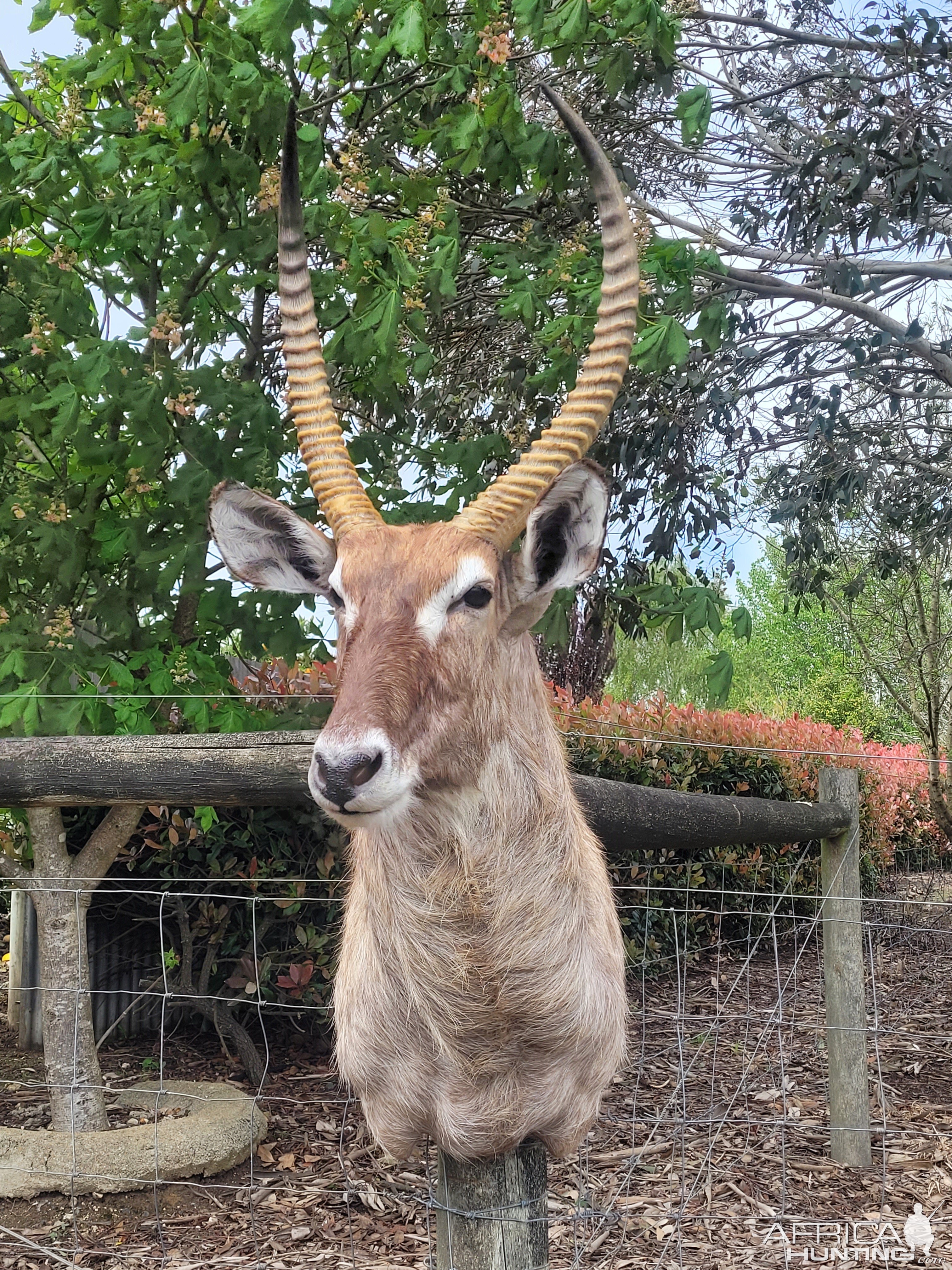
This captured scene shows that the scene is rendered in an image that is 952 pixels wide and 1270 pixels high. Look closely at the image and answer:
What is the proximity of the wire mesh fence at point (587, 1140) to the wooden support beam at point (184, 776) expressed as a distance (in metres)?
0.30

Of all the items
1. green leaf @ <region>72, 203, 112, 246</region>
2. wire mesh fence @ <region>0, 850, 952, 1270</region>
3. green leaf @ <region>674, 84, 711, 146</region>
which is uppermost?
green leaf @ <region>674, 84, 711, 146</region>

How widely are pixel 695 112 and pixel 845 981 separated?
3.30 meters

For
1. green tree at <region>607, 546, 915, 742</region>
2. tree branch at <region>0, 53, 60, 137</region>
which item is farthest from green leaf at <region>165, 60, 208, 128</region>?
green tree at <region>607, 546, 915, 742</region>


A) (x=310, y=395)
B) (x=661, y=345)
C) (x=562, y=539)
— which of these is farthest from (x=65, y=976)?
(x=661, y=345)

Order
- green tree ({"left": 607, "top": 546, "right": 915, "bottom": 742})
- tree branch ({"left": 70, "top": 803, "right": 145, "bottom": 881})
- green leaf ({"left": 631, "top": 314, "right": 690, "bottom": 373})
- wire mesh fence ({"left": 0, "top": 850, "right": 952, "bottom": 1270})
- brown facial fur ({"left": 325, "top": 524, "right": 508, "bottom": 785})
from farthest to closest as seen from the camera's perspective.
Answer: green tree ({"left": 607, "top": 546, "right": 915, "bottom": 742}) < tree branch ({"left": 70, "top": 803, "right": 145, "bottom": 881}) < wire mesh fence ({"left": 0, "top": 850, "right": 952, "bottom": 1270}) < green leaf ({"left": 631, "top": 314, "right": 690, "bottom": 373}) < brown facial fur ({"left": 325, "top": 524, "right": 508, "bottom": 785})

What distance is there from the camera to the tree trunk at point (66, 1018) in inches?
159

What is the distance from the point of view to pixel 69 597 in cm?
404

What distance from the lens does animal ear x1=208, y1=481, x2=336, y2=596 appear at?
79.4 inches

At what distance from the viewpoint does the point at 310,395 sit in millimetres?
1970

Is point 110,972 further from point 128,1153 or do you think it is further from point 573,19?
point 573,19

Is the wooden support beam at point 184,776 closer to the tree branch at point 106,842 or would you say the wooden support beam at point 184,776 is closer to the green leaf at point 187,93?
the tree branch at point 106,842

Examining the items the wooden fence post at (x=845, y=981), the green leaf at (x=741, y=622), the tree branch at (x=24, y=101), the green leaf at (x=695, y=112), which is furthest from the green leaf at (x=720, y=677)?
the tree branch at (x=24, y=101)

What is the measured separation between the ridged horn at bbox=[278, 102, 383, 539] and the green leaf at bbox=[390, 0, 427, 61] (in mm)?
1138

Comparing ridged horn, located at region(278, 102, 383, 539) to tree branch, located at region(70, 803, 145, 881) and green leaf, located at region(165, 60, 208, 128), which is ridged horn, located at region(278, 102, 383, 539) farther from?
tree branch, located at region(70, 803, 145, 881)
